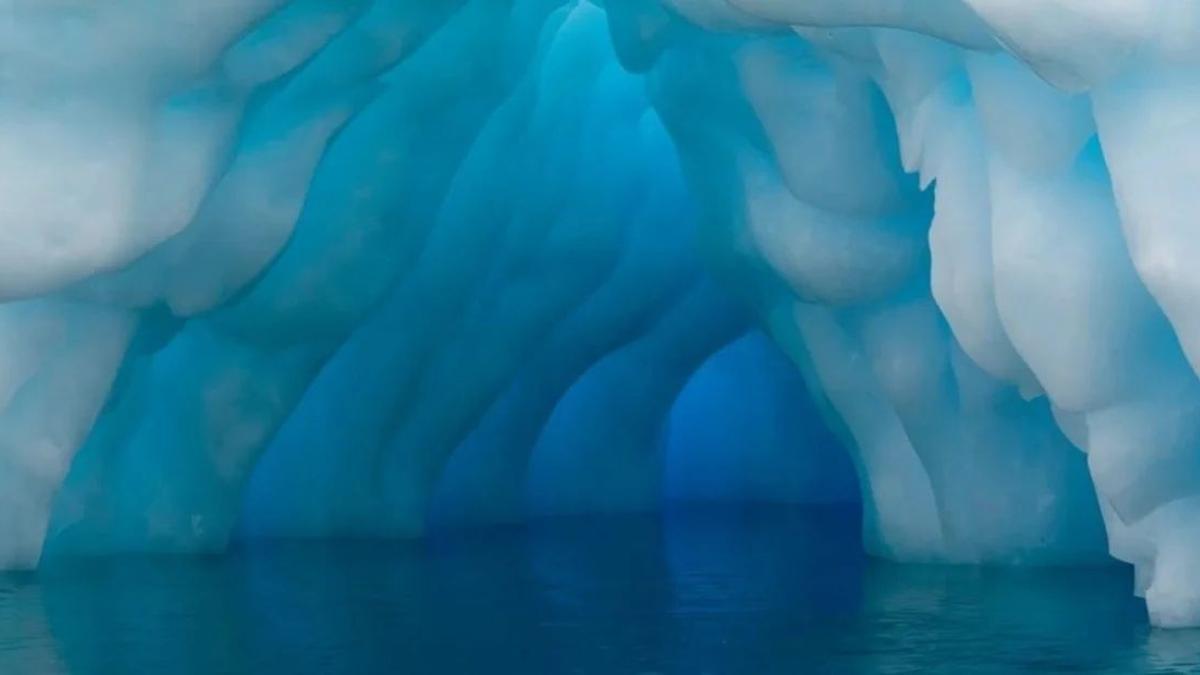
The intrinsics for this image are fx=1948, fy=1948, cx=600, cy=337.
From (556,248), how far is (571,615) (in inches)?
202

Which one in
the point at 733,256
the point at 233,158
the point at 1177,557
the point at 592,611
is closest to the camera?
the point at 1177,557

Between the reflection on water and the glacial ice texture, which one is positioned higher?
the glacial ice texture

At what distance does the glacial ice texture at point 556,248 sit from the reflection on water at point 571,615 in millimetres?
477

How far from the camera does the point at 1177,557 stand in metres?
6.68

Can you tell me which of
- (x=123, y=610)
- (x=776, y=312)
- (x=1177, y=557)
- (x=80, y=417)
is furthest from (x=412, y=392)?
(x=1177, y=557)

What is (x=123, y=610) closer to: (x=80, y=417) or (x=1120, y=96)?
(x=80, y=417)

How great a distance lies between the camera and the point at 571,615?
769 centimetres

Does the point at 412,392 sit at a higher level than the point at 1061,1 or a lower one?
lower

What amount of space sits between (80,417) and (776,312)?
12.4ft

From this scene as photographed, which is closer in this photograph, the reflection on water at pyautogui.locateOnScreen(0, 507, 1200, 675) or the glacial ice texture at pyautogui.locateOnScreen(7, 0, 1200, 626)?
the reflection on water at pyautogui.locateOnScreen(0, 507, 1200, 675)

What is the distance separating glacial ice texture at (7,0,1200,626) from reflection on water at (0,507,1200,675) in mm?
477

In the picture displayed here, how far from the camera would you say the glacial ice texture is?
664cm

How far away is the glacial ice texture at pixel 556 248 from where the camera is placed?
21.8 ft

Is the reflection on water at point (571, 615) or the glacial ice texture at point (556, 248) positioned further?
the glacial ice texture at point (556, 248)
